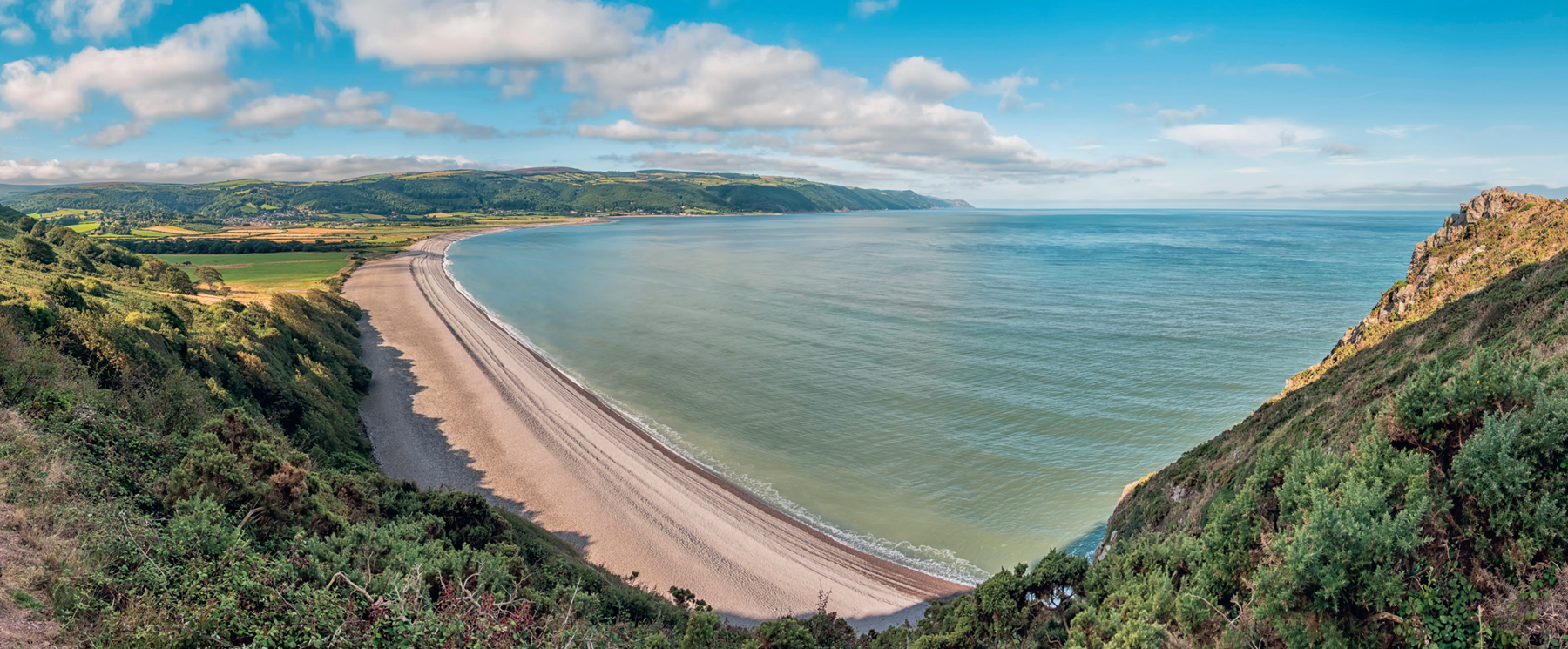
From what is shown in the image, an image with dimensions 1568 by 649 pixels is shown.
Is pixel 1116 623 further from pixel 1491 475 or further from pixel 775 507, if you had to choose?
pixel 775 507

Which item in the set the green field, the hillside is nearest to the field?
the green field

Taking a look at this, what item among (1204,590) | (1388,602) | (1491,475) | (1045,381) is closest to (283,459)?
(1204,590)

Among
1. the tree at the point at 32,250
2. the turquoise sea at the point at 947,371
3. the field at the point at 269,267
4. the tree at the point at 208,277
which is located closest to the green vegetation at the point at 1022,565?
the turquoise sea at the point at 947,371

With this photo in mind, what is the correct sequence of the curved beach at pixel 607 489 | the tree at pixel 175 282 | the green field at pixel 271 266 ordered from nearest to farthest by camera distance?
1. the curved beach at pixel 607 489
2. the tree at pixel 175 282
3. the green field at pixel 271 266

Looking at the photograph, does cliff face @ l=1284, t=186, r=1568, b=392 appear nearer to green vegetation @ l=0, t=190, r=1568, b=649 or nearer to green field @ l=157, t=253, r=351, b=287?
green vegetation @ l=0, t=190, r=1568, b=649

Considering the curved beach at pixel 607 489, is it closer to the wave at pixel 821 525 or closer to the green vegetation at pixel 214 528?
the wave at pixel 821 525

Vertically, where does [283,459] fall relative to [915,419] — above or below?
above

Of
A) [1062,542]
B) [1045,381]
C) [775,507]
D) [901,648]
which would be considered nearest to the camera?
[901,648]
